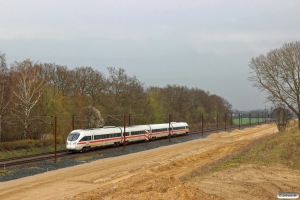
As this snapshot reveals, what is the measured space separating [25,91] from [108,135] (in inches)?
501

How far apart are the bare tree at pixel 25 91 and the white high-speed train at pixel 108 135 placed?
8.90m

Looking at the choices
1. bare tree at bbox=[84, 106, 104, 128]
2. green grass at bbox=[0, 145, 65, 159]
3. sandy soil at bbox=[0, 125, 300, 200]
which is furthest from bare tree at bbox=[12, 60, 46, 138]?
sandy soil at bbox=[0, 125, 300, 200]

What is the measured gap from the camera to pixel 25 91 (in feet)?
145

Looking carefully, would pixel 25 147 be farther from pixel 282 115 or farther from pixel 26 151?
pixel 282 115

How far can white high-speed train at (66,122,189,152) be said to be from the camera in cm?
3778

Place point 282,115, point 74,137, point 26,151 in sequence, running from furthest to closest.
A: point 282,115 → point 26,151 → point 74,137

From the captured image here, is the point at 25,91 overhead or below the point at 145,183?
overhead

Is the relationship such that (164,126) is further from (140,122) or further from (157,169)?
(157,169)

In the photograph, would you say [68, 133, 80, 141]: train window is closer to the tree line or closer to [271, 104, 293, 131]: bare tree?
the tree line

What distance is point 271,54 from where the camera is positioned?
4394 cm

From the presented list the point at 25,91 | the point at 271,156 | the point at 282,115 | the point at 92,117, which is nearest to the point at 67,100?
the point at 92,117

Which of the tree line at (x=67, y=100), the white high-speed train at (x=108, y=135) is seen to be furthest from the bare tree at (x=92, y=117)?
the white high-speed train at (x=108, y=135)

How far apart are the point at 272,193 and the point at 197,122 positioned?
82.3 metres

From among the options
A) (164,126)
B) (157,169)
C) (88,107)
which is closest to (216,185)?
(157,169)
